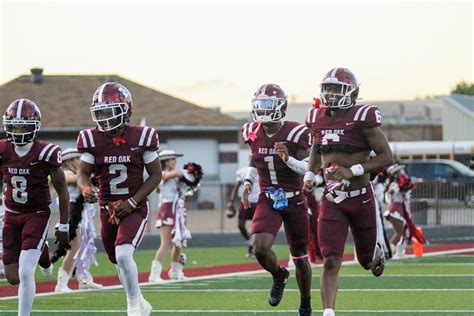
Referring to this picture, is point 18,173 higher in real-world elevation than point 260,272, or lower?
higher

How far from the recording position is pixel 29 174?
10547mm

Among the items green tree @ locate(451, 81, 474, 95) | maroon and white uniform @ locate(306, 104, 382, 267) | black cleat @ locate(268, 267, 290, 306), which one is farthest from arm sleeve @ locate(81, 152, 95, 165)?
green tree @ locate(451, 81, 474, 95)

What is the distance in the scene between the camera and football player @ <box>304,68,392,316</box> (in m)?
10.2

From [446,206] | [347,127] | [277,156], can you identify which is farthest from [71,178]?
A: [446,206]

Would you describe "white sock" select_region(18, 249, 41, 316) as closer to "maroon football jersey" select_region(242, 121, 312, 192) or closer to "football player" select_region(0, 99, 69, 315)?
"football player" select_region(0, 99, 69, 315)

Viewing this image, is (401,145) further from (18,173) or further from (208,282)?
(18,173)

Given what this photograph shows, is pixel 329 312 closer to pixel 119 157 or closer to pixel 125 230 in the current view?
pixel 125 230

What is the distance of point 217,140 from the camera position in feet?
150

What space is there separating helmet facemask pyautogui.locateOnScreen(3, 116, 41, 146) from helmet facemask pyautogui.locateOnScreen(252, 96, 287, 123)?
7.26ft

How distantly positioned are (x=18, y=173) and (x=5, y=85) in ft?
122

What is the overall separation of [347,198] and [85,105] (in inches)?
1398

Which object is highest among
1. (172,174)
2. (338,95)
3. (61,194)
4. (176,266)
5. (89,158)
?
(338,95)

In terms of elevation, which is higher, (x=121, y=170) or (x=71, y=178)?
(x=121, y=170)

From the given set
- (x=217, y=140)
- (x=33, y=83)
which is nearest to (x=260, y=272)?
(x=217, y=140)
